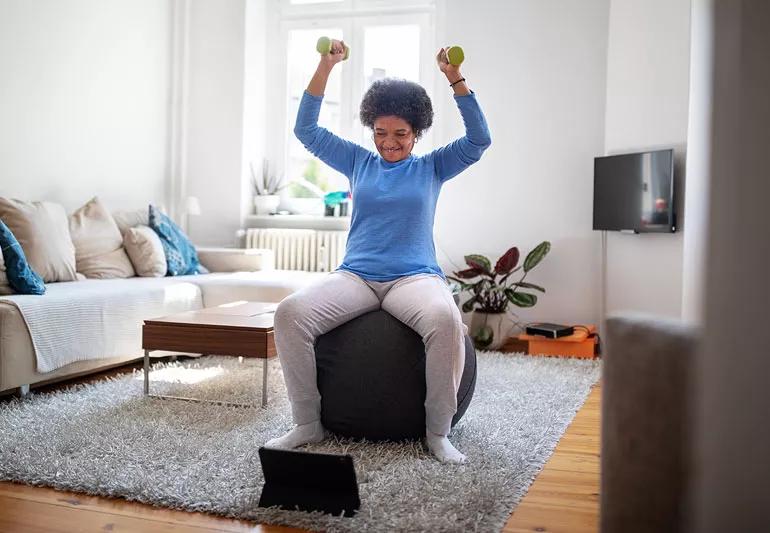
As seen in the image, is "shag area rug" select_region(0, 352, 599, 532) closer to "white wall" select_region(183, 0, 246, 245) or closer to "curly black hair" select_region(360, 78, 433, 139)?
"curly black hair" select_region(360, 78, 433, 139)

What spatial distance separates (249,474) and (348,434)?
→ 43 centimetres

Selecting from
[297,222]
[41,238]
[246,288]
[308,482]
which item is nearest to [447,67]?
[308,482]

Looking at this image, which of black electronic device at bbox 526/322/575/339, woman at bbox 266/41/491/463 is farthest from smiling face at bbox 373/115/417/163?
black electronic device at bbox 526/322/575/339

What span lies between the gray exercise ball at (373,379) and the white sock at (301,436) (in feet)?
0.15

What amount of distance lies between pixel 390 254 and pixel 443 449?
26.3 inches

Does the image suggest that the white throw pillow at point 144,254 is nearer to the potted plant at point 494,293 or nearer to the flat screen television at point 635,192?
the potted plant at point 494,293

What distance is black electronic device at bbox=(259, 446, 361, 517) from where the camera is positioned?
1.75 meters

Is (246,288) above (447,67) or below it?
below

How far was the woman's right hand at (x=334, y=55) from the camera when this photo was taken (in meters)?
2.48

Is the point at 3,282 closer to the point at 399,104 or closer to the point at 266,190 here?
the point at 399,104

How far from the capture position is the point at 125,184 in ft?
17.2

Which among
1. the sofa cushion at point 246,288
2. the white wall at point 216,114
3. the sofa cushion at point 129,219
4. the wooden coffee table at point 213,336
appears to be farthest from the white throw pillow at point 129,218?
the wooden coffee table at point 213,336

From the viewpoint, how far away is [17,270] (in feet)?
10.5

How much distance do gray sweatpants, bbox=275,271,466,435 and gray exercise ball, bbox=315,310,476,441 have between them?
0.04 m
